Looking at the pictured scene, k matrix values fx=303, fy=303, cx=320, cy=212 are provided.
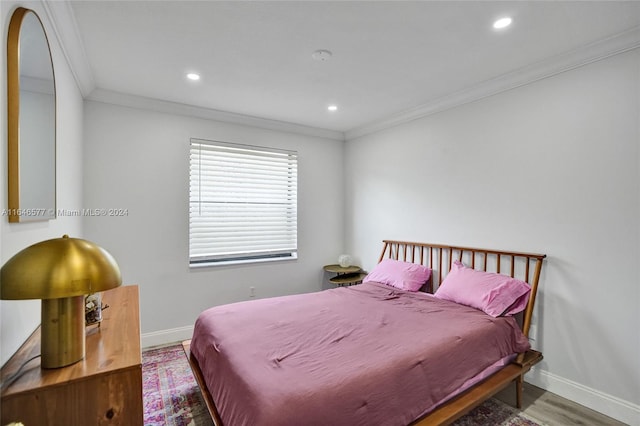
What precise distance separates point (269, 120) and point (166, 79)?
55.8 inches

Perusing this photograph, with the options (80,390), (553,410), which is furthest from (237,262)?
(553,410)

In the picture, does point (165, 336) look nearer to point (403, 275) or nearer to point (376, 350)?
point (376, 350)

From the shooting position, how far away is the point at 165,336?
3.35m

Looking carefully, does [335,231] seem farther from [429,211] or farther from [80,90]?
[80,90]

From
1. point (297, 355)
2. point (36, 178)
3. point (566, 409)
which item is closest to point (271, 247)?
point (297, 355)

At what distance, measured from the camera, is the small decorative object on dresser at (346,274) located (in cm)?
417

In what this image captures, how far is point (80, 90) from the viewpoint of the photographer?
2801 millimetres

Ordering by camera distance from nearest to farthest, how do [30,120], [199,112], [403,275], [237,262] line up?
[30,120] < [403,275] < [199,112] < [237,262]

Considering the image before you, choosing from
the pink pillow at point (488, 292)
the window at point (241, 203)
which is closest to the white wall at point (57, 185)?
the window at point (241, 203)

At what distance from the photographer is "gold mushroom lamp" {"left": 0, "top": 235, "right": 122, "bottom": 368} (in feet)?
3.04

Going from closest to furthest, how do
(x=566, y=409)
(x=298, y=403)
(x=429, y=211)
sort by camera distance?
1. (x=298, y=403)
2. (x=566, y=409)
3. (x=429, y=211)

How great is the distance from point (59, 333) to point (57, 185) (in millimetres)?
1408

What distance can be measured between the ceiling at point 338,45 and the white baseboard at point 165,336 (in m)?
2.56

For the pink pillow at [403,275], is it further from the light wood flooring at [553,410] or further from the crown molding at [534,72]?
the crown molding at [534,72]
